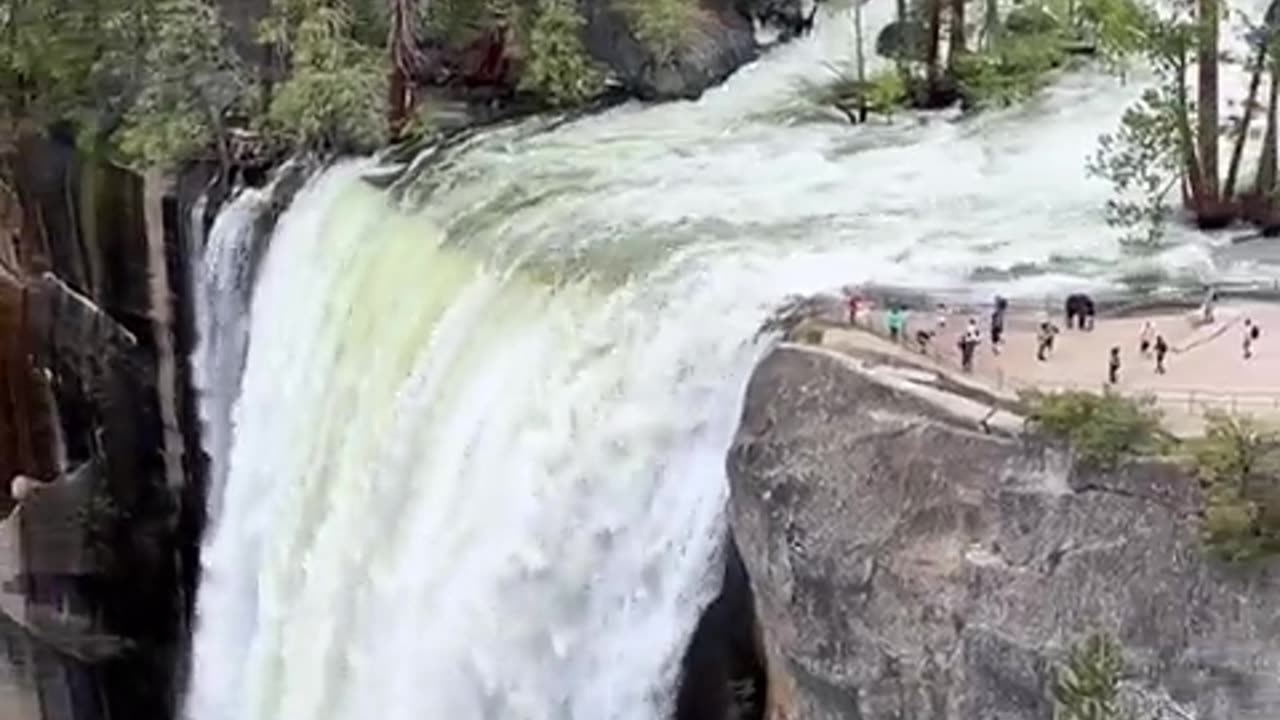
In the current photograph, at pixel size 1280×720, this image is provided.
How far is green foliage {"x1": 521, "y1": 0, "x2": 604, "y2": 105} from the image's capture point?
3064 centimetres

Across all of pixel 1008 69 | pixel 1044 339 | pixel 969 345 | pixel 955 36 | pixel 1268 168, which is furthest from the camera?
pixel 955 36

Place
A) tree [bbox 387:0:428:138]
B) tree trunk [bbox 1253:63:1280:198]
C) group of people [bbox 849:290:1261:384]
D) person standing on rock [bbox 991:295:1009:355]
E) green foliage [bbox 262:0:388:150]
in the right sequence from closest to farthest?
group of people [bbox 849:290:1261:384], person standing on rock [bbox 991:295:1009:355], tree trunk [bbox 1253:63:1280:198], green foliage [bbox 262:0:388:150], tree [bbox 387:0:428:138]

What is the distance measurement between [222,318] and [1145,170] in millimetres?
10925

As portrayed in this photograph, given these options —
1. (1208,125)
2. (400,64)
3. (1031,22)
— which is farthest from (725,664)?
(1031,22)

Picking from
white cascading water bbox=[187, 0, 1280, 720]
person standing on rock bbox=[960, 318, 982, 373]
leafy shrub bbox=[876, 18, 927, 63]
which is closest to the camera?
person standing on rock bbox=[960, 318, 982, 373]

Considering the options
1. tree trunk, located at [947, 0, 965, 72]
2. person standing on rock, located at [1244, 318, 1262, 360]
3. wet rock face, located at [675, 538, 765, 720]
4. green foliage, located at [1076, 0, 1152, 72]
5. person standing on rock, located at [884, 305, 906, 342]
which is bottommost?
wet rock face, located at [675, 538, 765, 720]

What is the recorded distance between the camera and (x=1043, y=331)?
2003 centimetres

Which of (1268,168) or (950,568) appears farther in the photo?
(1268,168)

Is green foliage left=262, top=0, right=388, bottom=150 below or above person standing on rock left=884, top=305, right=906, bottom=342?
above

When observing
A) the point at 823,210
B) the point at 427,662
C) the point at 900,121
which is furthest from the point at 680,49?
the point at 427,662

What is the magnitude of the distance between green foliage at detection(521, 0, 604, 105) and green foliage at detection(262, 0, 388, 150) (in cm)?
212

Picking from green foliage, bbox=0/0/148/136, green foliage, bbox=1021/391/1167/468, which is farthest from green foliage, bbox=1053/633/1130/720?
green foliage, bbox=0/0/148/136

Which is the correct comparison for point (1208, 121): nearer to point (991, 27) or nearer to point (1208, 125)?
point (1208, 125)

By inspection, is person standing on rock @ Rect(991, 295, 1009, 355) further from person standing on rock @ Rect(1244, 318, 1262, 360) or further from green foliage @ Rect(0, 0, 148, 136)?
green foliage @ Rect(0, 0, 148, 136)
